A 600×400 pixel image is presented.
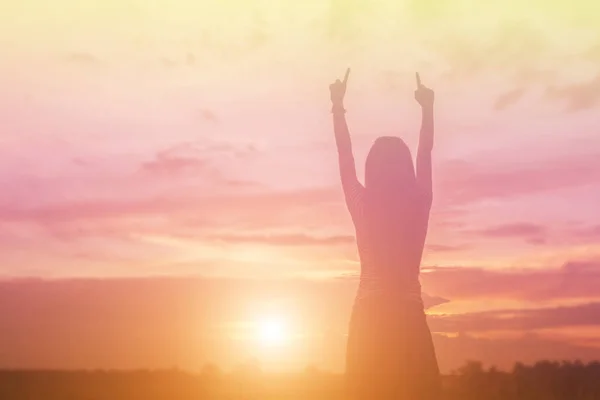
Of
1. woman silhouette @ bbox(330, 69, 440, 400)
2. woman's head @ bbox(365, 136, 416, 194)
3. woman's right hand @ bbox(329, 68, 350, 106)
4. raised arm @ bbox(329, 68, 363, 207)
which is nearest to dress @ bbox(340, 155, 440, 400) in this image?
woman silhouette @ bbox(330, 69, 440, 400)

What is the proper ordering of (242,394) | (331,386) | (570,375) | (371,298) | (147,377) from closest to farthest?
1. (371,298)
2. (331,386)
3. (242,394)
4. (147,377)
5. (570,375)

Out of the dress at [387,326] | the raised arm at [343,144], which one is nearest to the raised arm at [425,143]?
the dress at [387,326]

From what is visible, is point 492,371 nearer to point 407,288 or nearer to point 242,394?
point 242,394

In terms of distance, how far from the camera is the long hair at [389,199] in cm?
1301

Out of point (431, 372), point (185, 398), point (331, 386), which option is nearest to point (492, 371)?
point (331, 386)

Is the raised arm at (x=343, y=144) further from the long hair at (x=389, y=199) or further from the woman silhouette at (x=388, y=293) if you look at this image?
the long hair at (x=389, y=199)

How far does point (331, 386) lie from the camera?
19.5 m

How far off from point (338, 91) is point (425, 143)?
1575 mm

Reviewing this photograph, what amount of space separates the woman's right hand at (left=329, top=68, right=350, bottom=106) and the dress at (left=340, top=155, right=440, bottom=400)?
1.55m

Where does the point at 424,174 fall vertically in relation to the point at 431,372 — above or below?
above

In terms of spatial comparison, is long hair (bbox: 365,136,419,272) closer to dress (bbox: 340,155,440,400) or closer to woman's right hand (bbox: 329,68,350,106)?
dress (bbox: 340,155,440,400)

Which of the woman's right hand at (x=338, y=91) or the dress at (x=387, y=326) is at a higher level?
the woman's right hand at (x=338, y=91)

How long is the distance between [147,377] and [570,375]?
11.6 meters

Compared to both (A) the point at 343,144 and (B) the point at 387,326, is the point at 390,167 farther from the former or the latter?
(B) the point at 387,326
